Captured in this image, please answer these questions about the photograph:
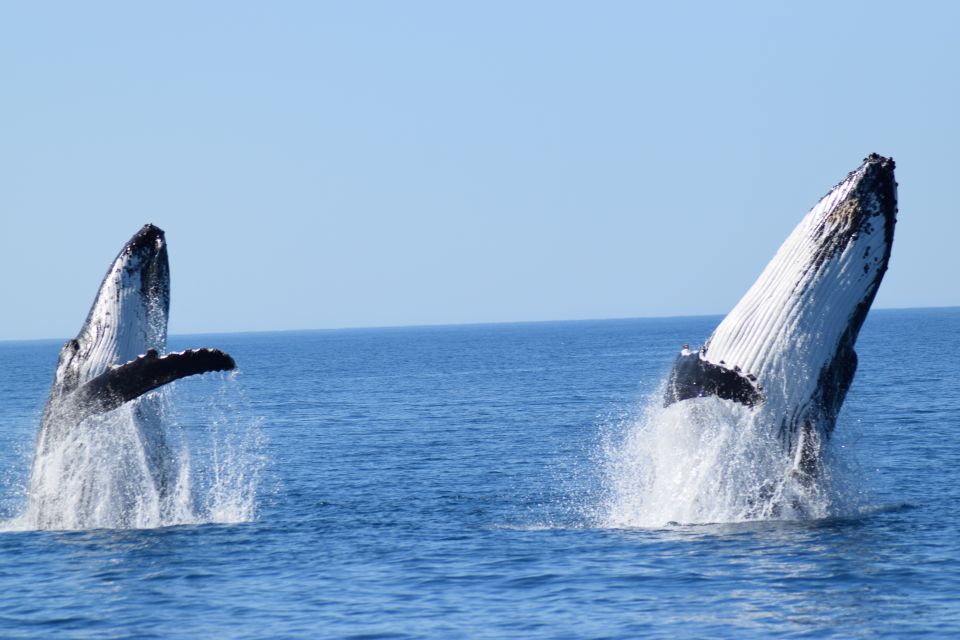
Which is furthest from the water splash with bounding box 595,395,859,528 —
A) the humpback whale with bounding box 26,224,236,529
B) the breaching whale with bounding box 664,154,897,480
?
the humpback whale with bounding box 26,224,236,529

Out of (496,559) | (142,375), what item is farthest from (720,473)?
(142,375)

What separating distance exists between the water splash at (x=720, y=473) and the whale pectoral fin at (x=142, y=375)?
264 inches

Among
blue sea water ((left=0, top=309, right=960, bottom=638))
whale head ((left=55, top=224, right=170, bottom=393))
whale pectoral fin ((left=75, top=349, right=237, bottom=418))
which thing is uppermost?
whale head ((left=55, top=224, right=170, bottom=393))

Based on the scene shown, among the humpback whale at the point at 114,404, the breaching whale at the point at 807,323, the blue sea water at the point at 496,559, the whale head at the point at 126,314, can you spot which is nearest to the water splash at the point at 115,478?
the humpback whale at the point at 114,404

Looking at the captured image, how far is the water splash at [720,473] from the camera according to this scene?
66.1 feet

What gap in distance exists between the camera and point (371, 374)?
92750mm

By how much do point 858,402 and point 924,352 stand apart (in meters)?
54.1

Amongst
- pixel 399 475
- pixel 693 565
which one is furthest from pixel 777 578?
pixel 399 475

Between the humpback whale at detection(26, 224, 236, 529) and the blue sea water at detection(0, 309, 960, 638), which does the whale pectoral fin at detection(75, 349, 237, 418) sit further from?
the blue sea water at detection(0, 309, 960, 638)

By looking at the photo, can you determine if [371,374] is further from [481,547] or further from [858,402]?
[481,547]

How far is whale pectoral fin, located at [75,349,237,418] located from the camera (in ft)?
61.9

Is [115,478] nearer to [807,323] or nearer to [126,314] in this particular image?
[126,314]

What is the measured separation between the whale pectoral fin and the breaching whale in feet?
21.6

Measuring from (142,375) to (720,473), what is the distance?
8794 millimetres
